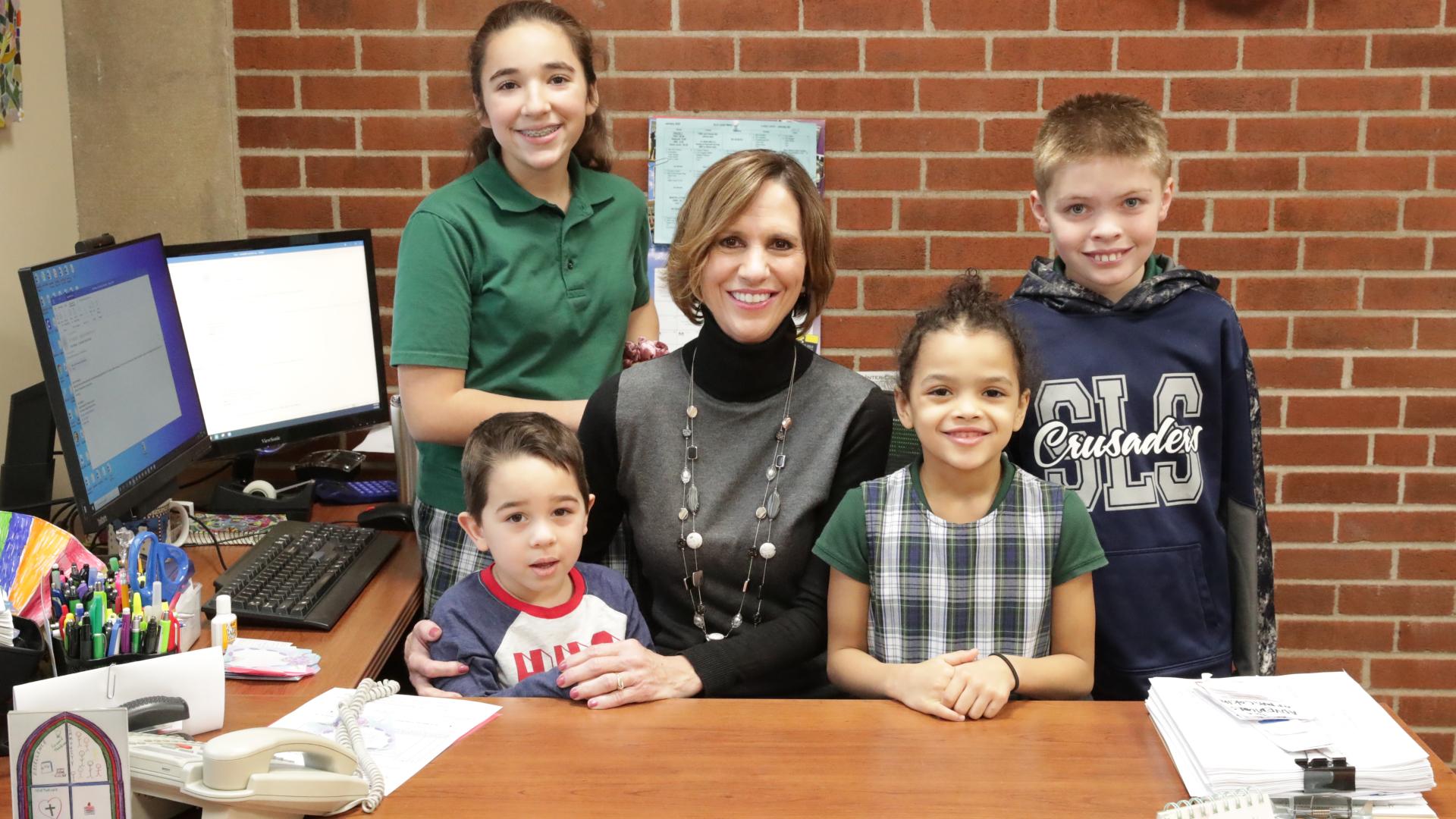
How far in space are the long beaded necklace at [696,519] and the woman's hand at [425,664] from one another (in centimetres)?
36

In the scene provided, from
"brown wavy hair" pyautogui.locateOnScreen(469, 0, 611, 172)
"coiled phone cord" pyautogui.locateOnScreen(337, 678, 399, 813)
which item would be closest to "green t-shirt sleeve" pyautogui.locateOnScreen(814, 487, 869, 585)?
"coiled phone cord" pyautogui.locateOnScreen(337, 678, 399, 813)

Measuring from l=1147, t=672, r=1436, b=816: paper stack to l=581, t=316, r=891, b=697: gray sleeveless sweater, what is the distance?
1.74ft

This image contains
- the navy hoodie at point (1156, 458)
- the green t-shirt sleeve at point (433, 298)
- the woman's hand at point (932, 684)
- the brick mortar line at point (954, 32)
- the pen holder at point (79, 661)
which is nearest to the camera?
the pen holder at point (79, 661)

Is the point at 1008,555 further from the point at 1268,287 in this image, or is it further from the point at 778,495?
the point at 1268,287

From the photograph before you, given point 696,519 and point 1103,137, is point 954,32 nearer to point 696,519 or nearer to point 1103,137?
point 1103,137

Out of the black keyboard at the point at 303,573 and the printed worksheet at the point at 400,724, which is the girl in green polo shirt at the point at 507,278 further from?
the printed worksheet at the point at 400,724

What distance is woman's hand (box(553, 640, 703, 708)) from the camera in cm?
161

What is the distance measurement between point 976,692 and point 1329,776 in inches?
16.0

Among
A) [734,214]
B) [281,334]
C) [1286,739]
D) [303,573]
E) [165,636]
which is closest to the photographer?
[1286,739]

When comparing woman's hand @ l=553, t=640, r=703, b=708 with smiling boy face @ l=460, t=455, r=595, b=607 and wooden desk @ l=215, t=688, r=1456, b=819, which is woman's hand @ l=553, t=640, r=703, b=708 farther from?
smiling boy face @ l=460, t=455, r=595, b=607

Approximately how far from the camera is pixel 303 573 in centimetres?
203

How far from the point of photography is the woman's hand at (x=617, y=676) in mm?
1609

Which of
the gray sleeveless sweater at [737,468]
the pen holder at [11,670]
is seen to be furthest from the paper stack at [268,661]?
the gray sleeveless sweater at [737,468]

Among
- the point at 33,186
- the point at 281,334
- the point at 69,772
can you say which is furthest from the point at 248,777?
the point at 33,186
